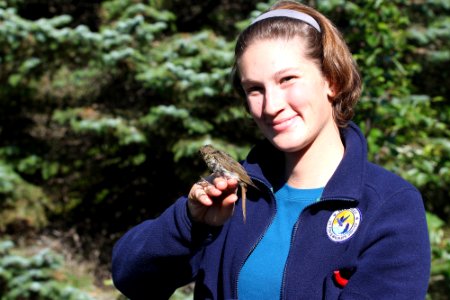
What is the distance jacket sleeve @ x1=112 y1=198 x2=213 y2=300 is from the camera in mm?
1852

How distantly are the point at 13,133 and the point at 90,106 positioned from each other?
2.96ft

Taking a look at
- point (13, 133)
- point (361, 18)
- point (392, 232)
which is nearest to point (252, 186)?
point (392, 232)

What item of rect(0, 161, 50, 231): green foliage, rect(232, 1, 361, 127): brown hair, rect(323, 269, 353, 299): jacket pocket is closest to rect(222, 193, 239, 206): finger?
rect(323, 269, 353, 299): jacket pocket

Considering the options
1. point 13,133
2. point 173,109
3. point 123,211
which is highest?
point 173,109

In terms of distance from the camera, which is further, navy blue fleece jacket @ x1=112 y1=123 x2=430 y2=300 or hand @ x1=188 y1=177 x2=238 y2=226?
hand @ x1=188 y1=177 x2=238 y2=226

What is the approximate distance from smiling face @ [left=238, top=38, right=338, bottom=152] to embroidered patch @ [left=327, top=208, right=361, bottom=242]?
0.26 m

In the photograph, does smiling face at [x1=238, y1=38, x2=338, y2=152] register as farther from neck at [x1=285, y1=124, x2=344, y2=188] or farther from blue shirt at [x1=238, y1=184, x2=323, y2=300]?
blue shirt at [x1=238, y1=184, x2=323, y2=300]

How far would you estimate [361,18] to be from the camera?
4312mm

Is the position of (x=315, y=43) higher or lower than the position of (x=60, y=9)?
higher

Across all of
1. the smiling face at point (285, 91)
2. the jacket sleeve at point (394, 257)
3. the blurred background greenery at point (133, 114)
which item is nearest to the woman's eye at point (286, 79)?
the smiling face at point (285, 91)

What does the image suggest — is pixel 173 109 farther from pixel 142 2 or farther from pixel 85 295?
pixel 85 295

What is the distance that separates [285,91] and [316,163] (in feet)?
0.86

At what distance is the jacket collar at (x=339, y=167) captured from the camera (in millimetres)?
1757

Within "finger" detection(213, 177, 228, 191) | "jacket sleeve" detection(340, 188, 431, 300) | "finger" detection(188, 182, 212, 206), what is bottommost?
"jacket sleeve" detection(340, 188, 431, 300)
